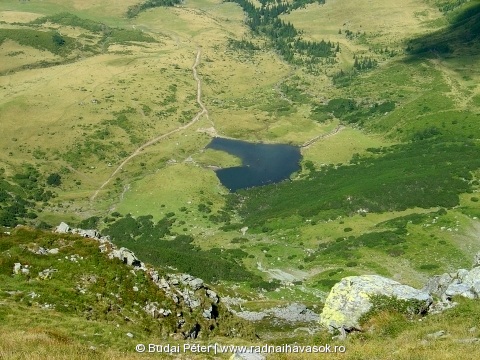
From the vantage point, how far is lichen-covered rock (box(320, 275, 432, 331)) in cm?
3072

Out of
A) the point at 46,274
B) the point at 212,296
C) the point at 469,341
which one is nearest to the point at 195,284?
the point at 212,296

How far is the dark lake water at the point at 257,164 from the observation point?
547ft

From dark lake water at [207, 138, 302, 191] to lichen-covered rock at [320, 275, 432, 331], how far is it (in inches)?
5074

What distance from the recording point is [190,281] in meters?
51.1

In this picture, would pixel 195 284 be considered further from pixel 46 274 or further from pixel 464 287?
pixel 464 287

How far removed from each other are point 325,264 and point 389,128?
109m

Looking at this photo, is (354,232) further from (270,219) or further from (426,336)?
(426,336)

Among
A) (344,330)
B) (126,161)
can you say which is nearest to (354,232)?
(344,330)

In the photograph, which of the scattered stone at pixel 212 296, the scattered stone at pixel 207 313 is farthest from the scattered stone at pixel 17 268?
the scattered stone at pixel 212 296

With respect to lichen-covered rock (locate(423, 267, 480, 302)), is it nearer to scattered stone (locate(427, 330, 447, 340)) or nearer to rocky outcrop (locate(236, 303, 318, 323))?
scattered stone (locate(427, 330, 447, 340))

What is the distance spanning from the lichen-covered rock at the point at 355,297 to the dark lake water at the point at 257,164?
128880 mm

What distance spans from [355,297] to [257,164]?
14907 cm

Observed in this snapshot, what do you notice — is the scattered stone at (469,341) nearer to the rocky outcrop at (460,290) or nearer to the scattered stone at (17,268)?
the rocky outcrop at (460,290)

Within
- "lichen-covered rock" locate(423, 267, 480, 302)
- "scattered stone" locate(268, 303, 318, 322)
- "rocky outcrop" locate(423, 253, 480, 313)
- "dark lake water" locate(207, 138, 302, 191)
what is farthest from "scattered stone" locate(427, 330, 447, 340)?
"dark lake water" locate(207, 138, 302, 191)
